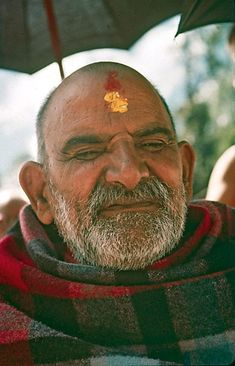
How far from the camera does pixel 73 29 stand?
1.15 metres

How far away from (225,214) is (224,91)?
1.34 feet

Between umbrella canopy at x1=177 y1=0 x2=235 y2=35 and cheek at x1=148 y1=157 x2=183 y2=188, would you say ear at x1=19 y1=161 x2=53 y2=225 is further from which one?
umbrella canopy at x1=177 y1=0 x2=235 y2=35

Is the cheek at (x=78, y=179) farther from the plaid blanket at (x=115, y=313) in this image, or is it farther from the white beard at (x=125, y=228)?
the plaid blanket at (x=115, y=313)

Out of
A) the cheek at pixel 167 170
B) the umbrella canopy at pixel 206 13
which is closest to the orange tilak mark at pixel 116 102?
the cheek at pixel 167 170

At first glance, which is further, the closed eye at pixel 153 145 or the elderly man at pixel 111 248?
the closed eye at pixel 153 145

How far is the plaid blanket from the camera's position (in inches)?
32.4

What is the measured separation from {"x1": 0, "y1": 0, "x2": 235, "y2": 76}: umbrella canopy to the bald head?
0.39 ft

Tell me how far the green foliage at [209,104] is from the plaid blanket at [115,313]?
1.23 ft

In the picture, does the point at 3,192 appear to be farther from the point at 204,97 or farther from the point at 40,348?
the point at 204,97

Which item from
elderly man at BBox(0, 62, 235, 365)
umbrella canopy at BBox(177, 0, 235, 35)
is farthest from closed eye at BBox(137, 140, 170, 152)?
umbrella canopy at BBox(177, 0, 235, 35)

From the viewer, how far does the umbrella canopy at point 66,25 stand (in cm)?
112

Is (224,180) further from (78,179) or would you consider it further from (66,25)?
(66,25)

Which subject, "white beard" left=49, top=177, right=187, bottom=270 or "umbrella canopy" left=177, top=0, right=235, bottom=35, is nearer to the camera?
"white beard" left=49, top=177, right=187, bottom=270

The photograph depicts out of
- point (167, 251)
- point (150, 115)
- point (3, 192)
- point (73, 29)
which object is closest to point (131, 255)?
point (167, 251)
